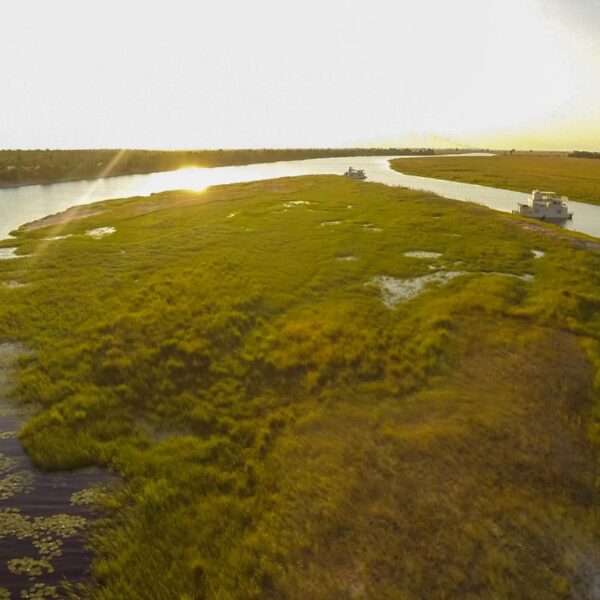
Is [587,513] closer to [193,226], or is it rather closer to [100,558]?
[100,558]

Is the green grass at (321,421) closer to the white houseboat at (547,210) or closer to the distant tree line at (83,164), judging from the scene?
the white houseboat at (547,210)

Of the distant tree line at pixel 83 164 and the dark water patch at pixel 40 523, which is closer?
the dark water patch at pixel 40 523

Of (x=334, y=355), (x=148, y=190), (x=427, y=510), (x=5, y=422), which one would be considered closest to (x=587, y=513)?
(x=427, y=510)

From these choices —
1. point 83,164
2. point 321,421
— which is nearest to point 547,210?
point 321,421

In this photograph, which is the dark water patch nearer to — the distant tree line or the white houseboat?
the white houseboat

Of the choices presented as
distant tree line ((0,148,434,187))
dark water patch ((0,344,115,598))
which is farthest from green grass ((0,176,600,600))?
distant tree line ((0,148,434,187))

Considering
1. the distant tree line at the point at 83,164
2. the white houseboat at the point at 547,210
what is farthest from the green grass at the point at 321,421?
the distant tree line at the point at 83,164

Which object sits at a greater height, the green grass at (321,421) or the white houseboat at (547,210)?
the white houseboat at (547,210)

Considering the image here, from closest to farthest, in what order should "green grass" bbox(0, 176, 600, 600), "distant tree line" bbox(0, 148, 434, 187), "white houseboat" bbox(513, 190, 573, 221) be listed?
"green grass" bbox(0, 176, 600, 600) → "white houseboat" bbox(513, 190, 573, 221) → "distant tree line" bbox(0, 148, 434, 187)
